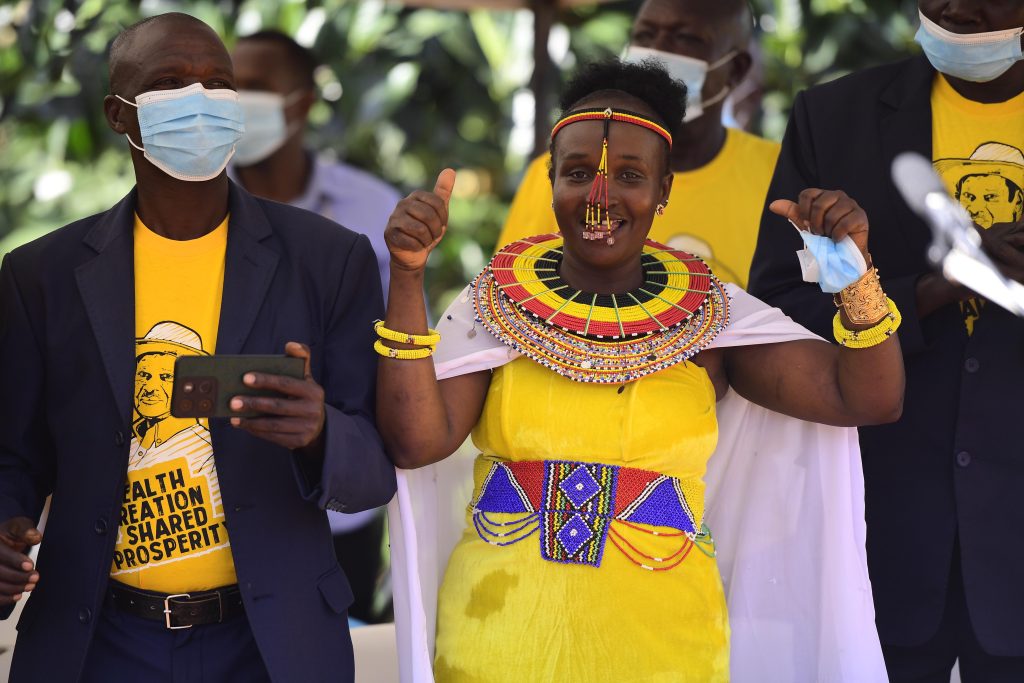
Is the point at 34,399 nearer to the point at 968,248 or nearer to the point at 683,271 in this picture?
the point at 683,271

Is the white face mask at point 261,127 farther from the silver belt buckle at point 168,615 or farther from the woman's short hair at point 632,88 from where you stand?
the silver belt buckle at point 168,615

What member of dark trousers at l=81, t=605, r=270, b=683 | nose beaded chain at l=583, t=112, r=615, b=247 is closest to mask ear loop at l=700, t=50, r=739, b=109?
nose beaded chain at l=583, t=112, r=615, b=247

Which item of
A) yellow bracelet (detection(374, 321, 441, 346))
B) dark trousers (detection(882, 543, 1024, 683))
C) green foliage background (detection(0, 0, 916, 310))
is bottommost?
dark trousers (detection(882, 543, 1024, 683))

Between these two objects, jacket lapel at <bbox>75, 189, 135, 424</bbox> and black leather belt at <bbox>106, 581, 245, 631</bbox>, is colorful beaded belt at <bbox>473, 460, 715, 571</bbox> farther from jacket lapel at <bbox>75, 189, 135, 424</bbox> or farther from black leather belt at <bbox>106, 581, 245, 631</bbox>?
jacket lapel at <bbox>75, 189, 135, 424</bbox>

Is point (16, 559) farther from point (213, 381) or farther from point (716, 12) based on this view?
point (716, 12)

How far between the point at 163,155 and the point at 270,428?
2.41 feet

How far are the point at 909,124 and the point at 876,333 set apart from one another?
30.2 inches

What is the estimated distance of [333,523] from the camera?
5.47 meters

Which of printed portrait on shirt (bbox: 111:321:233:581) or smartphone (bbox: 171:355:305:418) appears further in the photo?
printed portrait on shirt (bbox: 111:321:233:581)

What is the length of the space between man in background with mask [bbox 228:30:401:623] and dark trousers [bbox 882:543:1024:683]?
263 centimetres

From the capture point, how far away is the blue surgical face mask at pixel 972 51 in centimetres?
341

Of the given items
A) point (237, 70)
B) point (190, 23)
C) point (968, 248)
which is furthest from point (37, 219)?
point (968, 248)

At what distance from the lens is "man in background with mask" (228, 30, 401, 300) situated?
19.1ft

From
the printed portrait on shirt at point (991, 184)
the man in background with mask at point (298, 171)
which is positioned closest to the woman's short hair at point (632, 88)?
the printed portrait on shirt at point (991, 184)
